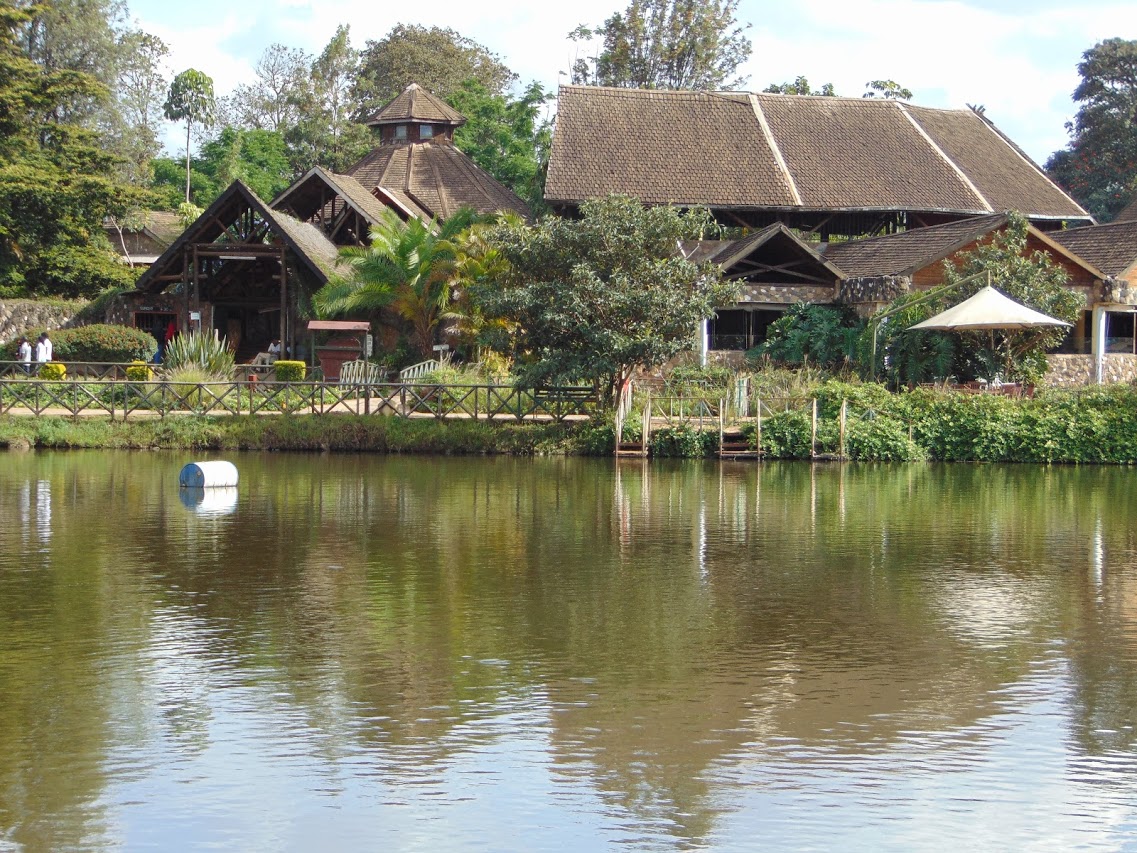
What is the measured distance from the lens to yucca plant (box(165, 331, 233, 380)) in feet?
114

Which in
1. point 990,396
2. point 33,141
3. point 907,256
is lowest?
point 990,396

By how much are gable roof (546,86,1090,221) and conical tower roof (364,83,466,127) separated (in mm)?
6511

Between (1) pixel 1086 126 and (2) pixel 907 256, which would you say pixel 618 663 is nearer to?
(2) pixel 907 256

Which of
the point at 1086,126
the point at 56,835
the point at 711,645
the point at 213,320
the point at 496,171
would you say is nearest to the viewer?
the point at 56,835

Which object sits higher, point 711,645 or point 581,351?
point 581,351

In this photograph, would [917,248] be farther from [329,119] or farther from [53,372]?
[329,119]

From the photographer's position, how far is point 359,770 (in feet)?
29.8

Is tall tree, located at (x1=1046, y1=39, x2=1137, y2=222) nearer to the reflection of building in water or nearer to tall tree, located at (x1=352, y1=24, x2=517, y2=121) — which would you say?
tall tree, located at (x1=352, y1=24, x2=517, y2=121)

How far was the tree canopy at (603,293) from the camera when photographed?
94.0 ft

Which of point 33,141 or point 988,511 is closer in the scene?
point 988,511

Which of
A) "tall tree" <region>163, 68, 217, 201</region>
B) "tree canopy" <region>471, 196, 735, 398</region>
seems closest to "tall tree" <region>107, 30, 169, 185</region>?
"tall tree" <region>163, 68, 217, 201</region>

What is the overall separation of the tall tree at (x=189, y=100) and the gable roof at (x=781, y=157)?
2796cm

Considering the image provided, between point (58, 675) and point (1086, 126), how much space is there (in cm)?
5970

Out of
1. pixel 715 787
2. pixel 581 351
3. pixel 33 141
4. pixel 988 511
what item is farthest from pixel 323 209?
pixel 715 787
